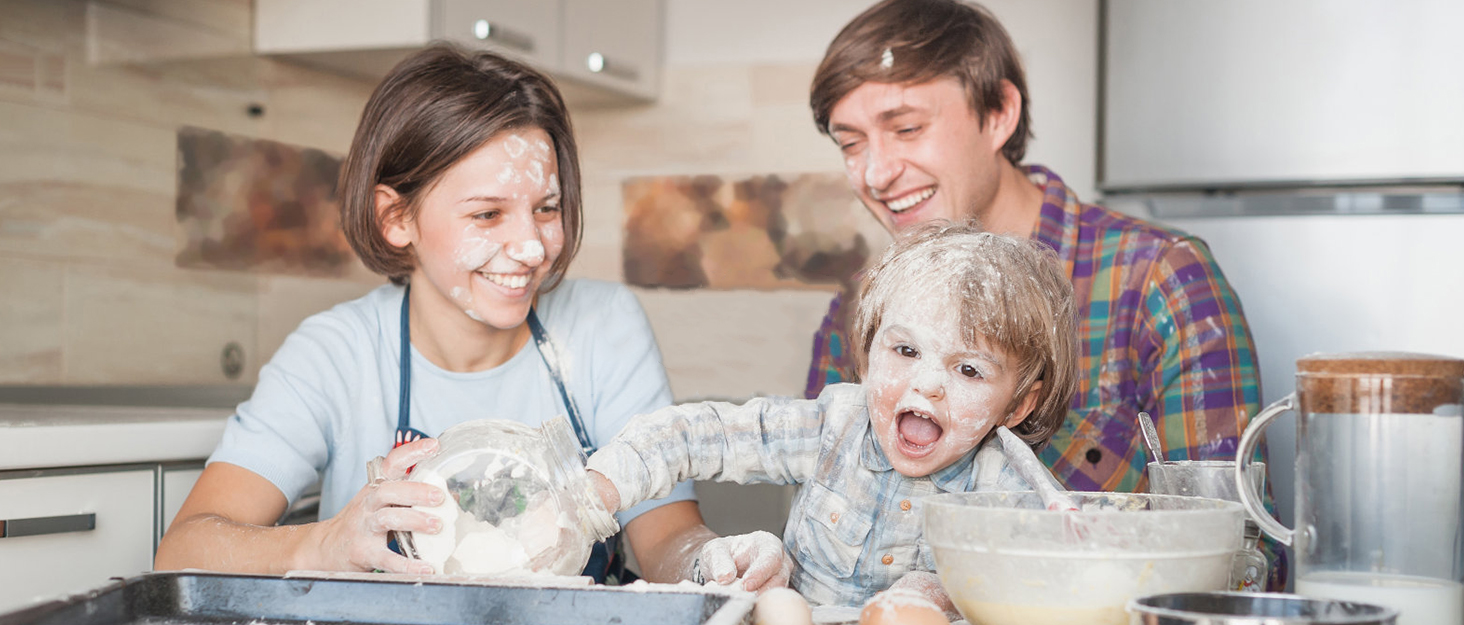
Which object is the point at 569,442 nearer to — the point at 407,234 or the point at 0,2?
the point at 407,234

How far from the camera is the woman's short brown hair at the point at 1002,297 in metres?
0.90

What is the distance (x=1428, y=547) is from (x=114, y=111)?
1.99 m

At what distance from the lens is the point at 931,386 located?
2.89 feet

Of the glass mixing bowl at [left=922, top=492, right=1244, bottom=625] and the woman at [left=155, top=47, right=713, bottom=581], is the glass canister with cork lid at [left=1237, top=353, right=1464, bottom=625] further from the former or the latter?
the woman at [left=155, top=47, right=713, bottom=581]

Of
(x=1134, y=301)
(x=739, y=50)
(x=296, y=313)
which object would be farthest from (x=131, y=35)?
(x=1134, y=301)

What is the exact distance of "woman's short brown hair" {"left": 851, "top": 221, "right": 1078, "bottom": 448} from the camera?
90 cm

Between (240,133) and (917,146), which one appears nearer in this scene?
(917,146)

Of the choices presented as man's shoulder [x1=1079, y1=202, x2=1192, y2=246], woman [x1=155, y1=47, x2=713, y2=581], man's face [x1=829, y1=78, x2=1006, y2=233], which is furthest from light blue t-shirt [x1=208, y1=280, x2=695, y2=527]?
man's shoulder [x1=1079, y1=202, x2=1192, y2=246]

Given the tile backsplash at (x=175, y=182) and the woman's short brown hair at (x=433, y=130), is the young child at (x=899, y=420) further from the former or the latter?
the tile backsplash at (x=175, y=182)

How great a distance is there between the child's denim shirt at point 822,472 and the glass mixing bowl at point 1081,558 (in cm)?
28

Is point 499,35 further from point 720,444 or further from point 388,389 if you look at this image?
point 720,444

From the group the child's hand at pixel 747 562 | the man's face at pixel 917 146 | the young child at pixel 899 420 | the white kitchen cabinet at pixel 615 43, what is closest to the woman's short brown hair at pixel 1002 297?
the young child at pixel 899 420

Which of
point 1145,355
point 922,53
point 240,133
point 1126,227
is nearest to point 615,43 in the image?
point 240,133

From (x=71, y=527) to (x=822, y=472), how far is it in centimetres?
88
